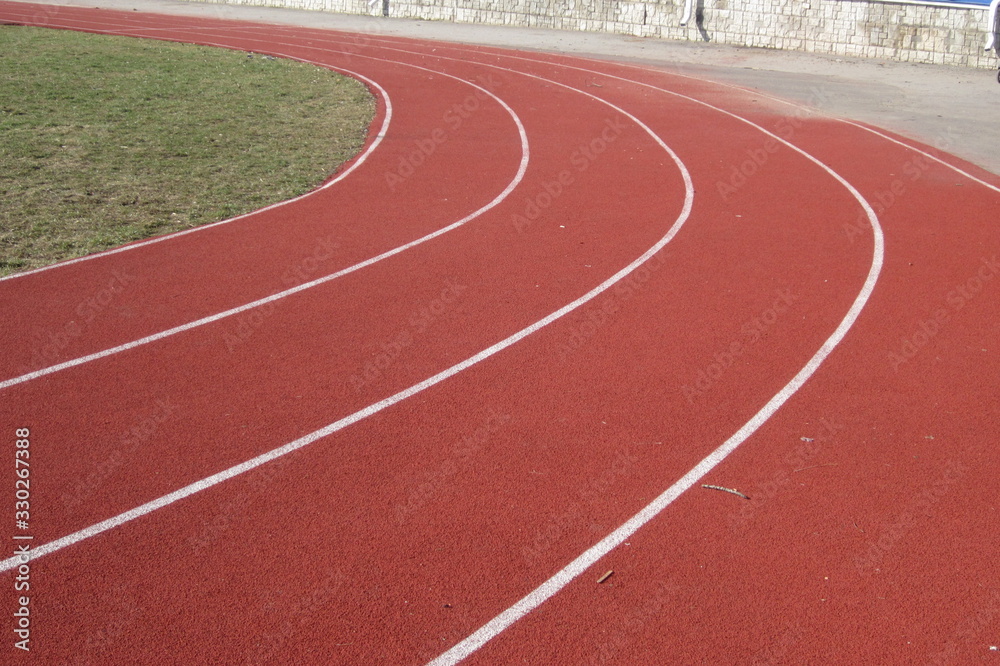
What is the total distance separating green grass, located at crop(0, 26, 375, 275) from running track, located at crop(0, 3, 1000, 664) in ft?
2.14

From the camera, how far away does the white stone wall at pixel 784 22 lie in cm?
2116

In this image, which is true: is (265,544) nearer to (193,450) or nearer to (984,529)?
(193,450)

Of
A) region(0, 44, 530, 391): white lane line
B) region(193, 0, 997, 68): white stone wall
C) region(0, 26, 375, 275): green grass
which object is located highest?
region(193, 0, 997, 68): white stone wall

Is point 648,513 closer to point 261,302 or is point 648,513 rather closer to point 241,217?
point 261,302

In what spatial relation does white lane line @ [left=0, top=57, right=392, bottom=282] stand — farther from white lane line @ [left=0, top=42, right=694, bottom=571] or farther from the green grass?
white lane line @ [left=0, top=42, right=694, bottom=571]

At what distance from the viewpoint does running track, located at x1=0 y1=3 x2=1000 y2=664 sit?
4.10 meters

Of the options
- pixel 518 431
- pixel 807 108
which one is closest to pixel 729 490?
pixel 518 431

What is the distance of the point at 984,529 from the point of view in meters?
4.79

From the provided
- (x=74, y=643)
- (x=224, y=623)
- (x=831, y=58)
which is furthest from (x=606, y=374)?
(x=831, y=58)

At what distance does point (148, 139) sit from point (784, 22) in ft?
53.9

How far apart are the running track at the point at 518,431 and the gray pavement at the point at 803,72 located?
543 cm

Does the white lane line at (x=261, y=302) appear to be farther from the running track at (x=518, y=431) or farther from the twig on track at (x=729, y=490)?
the twig on track at (x=729, y=490)

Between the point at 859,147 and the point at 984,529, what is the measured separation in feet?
31.4

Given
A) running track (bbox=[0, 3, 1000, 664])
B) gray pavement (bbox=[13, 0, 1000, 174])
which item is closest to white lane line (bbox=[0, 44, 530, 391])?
running track (bbox=[0, 3, 1000, 664])
